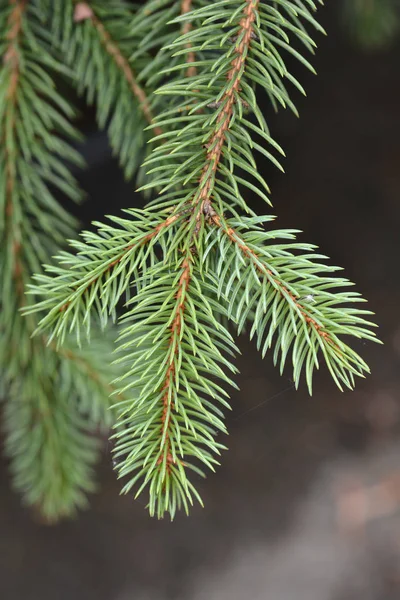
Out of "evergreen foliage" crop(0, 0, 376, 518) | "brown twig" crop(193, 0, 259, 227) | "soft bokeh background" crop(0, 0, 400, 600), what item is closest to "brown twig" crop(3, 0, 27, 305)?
"evergreen foliage" crop(0, 0, 376, 518)

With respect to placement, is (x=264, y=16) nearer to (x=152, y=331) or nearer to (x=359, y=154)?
(x=152, y=331)

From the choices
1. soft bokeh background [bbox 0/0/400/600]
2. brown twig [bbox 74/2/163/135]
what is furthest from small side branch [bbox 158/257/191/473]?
soft bokeh background [bbox 0/0/400/600]

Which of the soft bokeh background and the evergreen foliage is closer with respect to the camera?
the evergreen foliage

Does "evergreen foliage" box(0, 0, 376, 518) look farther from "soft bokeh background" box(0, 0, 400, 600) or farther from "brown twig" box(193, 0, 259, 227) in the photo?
"soft bokeh background" box(0, 0, 400, 600)

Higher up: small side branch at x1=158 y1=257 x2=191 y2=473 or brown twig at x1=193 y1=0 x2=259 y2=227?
brown twig at x1=193 y1=0 x2=259 y2=227

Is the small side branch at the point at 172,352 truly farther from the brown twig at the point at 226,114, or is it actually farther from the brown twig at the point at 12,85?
the brown twig at the point at 12,85

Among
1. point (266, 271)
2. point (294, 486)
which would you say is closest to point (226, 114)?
point (266, 271)

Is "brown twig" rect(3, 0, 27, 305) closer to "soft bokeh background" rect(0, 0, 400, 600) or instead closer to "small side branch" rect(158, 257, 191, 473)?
"small side branch" rect(158, 257, 191, 473)

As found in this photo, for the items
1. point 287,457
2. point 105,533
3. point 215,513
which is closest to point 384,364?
point 287,457
